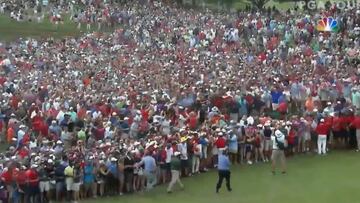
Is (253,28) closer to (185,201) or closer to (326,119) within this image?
(326,119)

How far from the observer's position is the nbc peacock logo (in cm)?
4249

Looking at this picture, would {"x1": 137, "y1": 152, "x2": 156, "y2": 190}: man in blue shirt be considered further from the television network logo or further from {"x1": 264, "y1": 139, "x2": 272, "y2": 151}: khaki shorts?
the television network logo

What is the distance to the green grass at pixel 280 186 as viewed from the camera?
23.7 metres

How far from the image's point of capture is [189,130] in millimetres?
27156

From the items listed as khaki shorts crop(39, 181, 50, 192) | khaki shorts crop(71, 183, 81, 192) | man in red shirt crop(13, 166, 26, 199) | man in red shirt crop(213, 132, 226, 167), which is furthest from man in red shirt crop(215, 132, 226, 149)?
man in red shirt crop(13, 166, 26, 199)

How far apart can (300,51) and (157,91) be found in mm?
9320

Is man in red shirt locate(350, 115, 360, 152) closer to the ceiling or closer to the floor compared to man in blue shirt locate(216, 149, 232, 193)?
closer to the ceiling

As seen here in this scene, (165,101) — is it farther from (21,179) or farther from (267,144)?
(21,179)

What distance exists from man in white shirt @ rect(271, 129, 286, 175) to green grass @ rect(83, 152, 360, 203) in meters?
0.30

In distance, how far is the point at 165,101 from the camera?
30531mm

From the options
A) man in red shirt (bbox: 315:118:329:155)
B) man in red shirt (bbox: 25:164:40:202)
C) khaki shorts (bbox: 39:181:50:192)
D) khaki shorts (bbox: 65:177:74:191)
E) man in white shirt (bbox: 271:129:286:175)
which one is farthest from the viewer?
man in red shirt (bbox: 315:118:329:155)

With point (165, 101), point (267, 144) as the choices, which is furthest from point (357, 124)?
point (165, 101)

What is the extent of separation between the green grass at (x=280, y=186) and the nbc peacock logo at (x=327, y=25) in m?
15.7

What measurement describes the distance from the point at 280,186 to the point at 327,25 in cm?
1960
